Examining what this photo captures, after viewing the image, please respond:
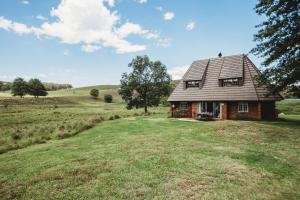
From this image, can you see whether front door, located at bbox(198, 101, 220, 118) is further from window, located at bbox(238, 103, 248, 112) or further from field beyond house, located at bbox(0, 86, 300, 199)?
field beyond house, located at bbox(0, 86, 300, 199)

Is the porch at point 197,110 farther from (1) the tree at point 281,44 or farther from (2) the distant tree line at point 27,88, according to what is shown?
(2) the distant tree line at point 27,88

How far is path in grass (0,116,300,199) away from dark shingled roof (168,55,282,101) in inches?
465

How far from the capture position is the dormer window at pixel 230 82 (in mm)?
28177

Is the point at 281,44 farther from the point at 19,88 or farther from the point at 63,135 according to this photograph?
the point at 19,88

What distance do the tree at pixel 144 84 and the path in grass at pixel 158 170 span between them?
3020 centimetres

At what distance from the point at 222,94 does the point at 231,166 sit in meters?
19.4

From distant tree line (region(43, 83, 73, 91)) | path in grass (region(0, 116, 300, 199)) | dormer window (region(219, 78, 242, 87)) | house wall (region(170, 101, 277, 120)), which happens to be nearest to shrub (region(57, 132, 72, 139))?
path in grass (region(0, 116, 300, 199))

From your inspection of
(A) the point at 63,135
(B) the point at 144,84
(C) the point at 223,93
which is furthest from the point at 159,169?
(B) the point at 144,84

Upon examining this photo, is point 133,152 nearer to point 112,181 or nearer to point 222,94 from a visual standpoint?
point 112,181

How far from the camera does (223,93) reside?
28375 millimetres

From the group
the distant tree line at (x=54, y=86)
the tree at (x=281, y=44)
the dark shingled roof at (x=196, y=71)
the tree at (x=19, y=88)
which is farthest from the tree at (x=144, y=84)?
the distant tree line at (x=54, y=86)

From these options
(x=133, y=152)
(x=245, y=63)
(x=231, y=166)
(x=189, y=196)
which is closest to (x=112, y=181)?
(x=189, y=196)

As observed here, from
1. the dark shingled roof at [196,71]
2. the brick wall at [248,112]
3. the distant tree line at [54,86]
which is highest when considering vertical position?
the distant tree line at [54,86]

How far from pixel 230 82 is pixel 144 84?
20297mm
